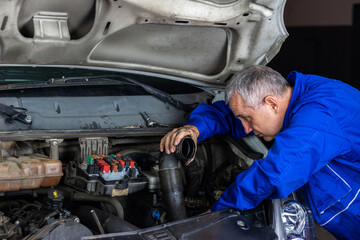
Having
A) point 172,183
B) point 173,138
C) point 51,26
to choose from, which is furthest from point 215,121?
point 51,26

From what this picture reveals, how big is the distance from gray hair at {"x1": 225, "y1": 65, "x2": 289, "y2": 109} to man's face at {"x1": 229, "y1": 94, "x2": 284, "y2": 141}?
0.02 m

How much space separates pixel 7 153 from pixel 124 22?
75 centimetres

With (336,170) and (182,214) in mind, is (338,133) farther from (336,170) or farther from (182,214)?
(182,214)

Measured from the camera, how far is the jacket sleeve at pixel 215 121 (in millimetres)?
2166

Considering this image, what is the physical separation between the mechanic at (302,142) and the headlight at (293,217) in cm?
11

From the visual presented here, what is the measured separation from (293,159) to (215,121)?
2.09ft

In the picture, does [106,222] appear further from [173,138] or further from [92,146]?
[173,138]

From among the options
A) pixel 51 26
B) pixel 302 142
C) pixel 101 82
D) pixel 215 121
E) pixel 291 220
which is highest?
pixel 51 26

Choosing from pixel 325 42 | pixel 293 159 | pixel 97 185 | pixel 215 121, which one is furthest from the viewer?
pixel 325 42

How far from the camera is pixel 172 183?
74.9 inches

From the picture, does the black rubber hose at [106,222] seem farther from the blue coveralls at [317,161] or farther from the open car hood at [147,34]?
the open car hood at [147,34]

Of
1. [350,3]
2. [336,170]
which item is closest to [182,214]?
[336,170]

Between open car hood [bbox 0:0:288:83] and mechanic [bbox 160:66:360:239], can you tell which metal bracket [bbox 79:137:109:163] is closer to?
mechanic [bbox 160:66:360:239]

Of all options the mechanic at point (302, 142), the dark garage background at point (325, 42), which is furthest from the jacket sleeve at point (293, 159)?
the dark garage background at point (325, 42)
